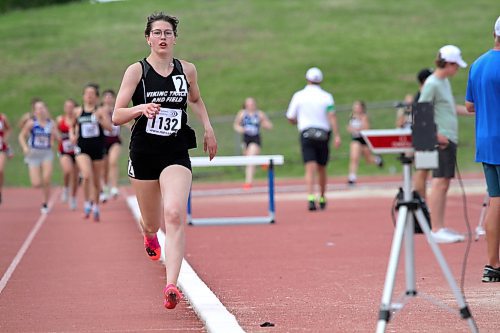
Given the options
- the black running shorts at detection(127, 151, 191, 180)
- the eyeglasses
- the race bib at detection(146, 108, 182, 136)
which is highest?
the eyeglasses

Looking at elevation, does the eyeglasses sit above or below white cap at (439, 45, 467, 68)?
above

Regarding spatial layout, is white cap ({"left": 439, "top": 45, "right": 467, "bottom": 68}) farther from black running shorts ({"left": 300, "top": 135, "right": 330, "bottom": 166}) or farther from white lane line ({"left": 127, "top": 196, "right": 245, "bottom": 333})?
black running shorts ({"left": 300, "top": 135, "right": 330, "bottom": 166})

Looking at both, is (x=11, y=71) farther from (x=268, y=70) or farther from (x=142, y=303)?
(x=142, y=303)

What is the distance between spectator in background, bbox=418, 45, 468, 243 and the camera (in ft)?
45.0

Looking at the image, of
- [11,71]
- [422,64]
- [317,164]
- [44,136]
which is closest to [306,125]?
[317,164]

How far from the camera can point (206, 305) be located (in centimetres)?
865

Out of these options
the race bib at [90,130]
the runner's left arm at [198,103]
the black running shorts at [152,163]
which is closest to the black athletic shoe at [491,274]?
the runner's left arm at [198,103]

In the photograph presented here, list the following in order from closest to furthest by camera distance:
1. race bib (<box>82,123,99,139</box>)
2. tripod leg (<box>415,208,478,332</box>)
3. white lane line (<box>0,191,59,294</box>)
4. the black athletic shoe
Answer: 1. tripod leg (<box>415,208,478,332</box>)
2. the black athletic shoe
3. white lane line (<box>0,191,59,294</box>)
4. race bib (<box>82,123,99,139</box>)

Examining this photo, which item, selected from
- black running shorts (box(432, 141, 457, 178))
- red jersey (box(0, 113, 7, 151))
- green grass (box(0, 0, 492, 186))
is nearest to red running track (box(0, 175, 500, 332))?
black running shorts (box(432, 141, 457, 178))

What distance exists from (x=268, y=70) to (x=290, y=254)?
136ft

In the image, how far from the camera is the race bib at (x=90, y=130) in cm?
1873

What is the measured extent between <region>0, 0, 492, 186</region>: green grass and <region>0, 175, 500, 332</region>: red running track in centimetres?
2122

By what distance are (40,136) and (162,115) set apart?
1329 centimetres

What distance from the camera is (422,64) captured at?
53.4 meters
